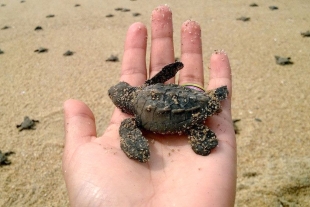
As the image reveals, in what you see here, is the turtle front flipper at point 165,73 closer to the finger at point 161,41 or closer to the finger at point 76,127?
the finger at point 161,41

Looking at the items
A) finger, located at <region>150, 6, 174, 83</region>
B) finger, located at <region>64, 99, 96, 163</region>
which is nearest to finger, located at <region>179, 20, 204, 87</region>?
finger, located at <region>150, 6, 174, 83</region>

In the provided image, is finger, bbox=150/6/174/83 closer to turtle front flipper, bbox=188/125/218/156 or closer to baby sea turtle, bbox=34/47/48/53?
turtle front flipper, bbox=188/125/218/156

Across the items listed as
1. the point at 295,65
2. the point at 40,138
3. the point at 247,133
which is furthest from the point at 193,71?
the point at 295,65

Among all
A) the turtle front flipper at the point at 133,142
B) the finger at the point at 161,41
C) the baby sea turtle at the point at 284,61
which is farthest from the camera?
the baby sea turtle at the point at 284,61

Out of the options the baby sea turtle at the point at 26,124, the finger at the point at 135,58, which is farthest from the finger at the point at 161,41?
the baby sea turtle at the point at 26,124

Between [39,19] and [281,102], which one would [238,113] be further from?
[39,19]

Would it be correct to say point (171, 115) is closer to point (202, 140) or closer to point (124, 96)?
point (202, 140)
